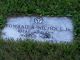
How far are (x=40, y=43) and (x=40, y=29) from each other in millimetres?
435

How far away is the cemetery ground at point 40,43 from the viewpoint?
6012mm

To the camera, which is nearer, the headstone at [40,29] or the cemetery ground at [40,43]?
the cemetery ground at [40,43]

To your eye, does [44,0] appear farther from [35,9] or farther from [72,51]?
[72,51]

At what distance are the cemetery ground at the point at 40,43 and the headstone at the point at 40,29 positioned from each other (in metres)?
0.12

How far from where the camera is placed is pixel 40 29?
21.8ft

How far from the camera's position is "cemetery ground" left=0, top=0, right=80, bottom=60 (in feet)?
19.7

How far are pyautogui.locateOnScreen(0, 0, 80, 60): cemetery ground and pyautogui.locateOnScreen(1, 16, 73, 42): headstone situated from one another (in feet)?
0.38

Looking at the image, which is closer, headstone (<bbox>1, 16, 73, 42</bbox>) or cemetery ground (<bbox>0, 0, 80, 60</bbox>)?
cemetery ground (<bbox>0, 0, 80, 60</bbox>)

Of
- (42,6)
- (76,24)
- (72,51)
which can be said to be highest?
(42,6)

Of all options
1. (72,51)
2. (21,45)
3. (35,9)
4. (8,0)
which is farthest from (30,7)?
(72,51)

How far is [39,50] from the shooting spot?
6180 mm

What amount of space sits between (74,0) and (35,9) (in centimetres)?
93

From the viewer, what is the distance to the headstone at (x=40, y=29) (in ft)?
21.4

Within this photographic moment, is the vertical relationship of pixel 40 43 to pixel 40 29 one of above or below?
below
